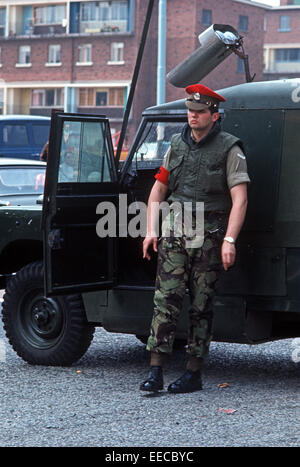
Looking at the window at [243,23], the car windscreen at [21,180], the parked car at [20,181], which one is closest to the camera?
the parked car at [20,181]

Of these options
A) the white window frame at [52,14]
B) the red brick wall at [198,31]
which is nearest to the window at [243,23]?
the red brick wall at [198,31]

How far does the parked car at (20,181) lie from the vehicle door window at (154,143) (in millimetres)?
5436

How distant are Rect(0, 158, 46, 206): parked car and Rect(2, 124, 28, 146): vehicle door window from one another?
37.0 feet

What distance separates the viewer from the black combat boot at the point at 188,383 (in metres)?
6.37

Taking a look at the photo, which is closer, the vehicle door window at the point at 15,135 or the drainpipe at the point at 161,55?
the vehicle door window at the point at 15,135

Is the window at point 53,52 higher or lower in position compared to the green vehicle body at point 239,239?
higher

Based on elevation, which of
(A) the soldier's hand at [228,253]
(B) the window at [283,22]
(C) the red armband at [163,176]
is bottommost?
(A) the soldier's hand at [228,253]

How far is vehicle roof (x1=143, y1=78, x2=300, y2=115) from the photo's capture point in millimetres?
6348

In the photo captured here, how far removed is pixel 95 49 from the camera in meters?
65.8

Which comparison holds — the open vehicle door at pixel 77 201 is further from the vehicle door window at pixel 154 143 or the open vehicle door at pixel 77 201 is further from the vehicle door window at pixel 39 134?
the vehicle door window at pixel 39 134

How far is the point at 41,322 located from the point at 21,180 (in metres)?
6.03

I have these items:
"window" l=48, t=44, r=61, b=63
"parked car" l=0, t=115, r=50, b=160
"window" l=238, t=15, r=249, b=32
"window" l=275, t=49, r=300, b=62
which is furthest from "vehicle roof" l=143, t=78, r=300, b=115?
"window" l=275, t=49, r=300, b=62

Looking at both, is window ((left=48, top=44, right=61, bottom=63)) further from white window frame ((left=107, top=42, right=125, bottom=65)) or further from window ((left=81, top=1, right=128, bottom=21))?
white window frame ((left=107, top=42, right=125, bottom=65))
